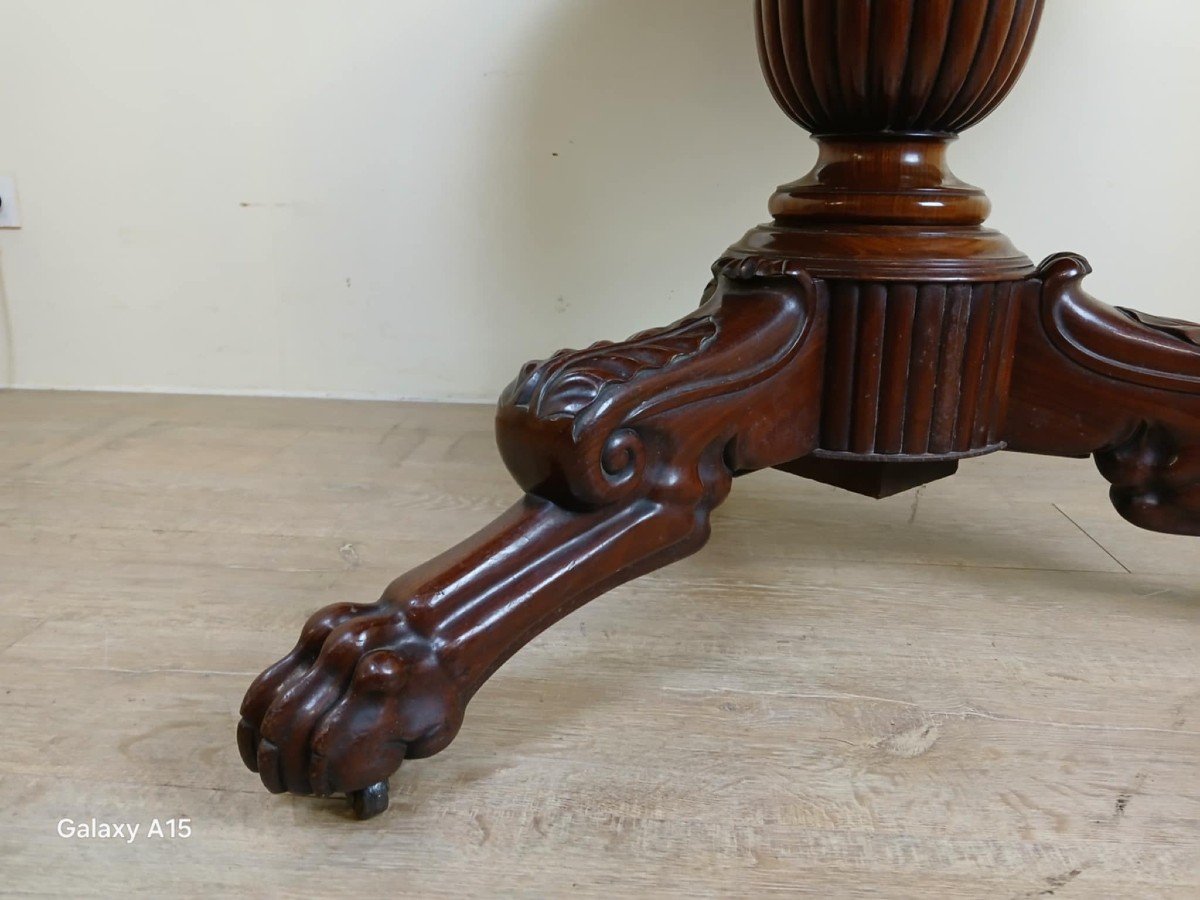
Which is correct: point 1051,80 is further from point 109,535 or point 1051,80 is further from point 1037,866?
point 109,535

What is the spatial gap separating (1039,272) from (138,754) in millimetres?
735

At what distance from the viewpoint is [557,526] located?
63cm

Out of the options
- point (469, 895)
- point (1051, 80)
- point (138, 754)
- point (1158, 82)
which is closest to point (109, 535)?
point (138, 754)

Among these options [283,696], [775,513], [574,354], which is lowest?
[775,513]

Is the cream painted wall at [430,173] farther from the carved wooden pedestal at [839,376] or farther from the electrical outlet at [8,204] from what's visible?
the carved wooden pedestal at [839,376]

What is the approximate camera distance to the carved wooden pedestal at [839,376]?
2.02ft

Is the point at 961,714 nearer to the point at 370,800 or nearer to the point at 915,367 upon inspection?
the point at 915,367

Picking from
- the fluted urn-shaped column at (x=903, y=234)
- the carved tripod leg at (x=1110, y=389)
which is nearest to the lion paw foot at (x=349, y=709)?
the fluted urn-shaped column at (x=903, y=234)

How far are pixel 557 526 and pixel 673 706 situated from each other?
16cm

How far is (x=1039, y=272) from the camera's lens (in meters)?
0.78

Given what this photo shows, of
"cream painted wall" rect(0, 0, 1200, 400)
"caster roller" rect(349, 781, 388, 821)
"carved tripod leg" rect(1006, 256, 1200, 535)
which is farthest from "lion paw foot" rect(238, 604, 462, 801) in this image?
"cream painted wall" rect(0, 0, 1200, 400)

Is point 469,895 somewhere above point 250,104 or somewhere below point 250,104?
below

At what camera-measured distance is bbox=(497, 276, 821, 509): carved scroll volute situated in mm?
624

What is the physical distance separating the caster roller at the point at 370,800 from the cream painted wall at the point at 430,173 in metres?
1.06
